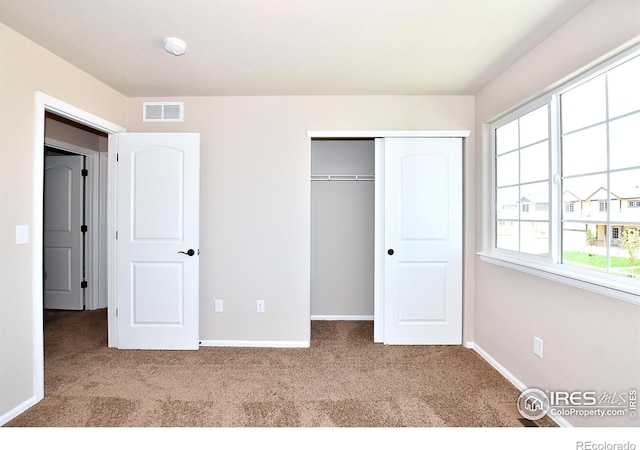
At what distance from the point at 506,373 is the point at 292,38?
2.90 m

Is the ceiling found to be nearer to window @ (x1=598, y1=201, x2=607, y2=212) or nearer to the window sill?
window @ (x1=598, y1=201, x2=607, y2=212)

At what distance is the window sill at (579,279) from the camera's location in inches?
60.0

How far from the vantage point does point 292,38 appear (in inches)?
82.7

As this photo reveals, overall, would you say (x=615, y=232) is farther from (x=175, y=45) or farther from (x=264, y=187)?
(x=175, y=45)

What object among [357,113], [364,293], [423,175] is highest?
[357,113]

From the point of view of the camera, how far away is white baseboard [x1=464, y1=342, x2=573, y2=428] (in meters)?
1.93

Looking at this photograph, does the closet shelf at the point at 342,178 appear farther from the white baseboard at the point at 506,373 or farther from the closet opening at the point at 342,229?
the white baseboard at the point at 506,373

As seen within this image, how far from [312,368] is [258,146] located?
204 cm

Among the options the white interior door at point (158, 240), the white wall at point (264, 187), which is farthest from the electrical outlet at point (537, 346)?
the white interior door at point (158, 240)

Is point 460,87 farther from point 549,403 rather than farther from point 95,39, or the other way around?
point 95,39

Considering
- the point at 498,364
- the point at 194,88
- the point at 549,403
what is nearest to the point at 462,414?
the point at 549,403

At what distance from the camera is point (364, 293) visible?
13.0ft

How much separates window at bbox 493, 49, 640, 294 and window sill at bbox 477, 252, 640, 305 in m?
0.02

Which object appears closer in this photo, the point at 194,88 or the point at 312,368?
Answer: the point at 312,368
